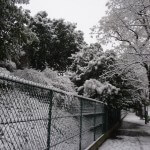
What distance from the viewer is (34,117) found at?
353cm

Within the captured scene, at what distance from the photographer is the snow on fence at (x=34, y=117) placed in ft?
9.32

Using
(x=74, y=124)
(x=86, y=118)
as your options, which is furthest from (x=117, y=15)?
(x=74, y=124)

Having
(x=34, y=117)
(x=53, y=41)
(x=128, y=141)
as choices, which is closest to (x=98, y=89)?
(x=128, y=141)

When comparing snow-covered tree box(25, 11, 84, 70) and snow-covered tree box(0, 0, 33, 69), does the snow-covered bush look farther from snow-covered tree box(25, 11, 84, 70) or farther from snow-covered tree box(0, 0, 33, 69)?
snow-covered tree box(25, 11, 84, 70)

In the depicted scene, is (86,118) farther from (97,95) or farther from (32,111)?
(97,95)

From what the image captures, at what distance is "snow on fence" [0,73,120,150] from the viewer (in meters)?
2.84

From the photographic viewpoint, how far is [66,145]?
5.54 meters

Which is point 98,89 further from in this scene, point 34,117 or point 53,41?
point 53,41

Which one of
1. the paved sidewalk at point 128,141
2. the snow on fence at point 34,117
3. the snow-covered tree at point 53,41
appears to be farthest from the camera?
the snow-covered tree at point 53,41

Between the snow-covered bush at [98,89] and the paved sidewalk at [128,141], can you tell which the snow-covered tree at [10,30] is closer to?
the snow-covered bush at [98,89]

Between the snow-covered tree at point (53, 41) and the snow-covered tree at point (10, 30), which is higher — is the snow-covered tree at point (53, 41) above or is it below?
above

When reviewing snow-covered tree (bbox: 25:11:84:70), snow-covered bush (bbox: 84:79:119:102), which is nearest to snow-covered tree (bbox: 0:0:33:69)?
snow-covered bush (bbox: 84:79:119:102)

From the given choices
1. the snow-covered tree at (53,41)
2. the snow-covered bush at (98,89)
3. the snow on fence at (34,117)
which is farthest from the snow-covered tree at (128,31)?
the snow-covered tree at (53,41)

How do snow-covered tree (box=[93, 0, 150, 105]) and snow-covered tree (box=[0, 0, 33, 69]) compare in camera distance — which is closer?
snow-covered tree (box=[0, 0, 33, 69])
